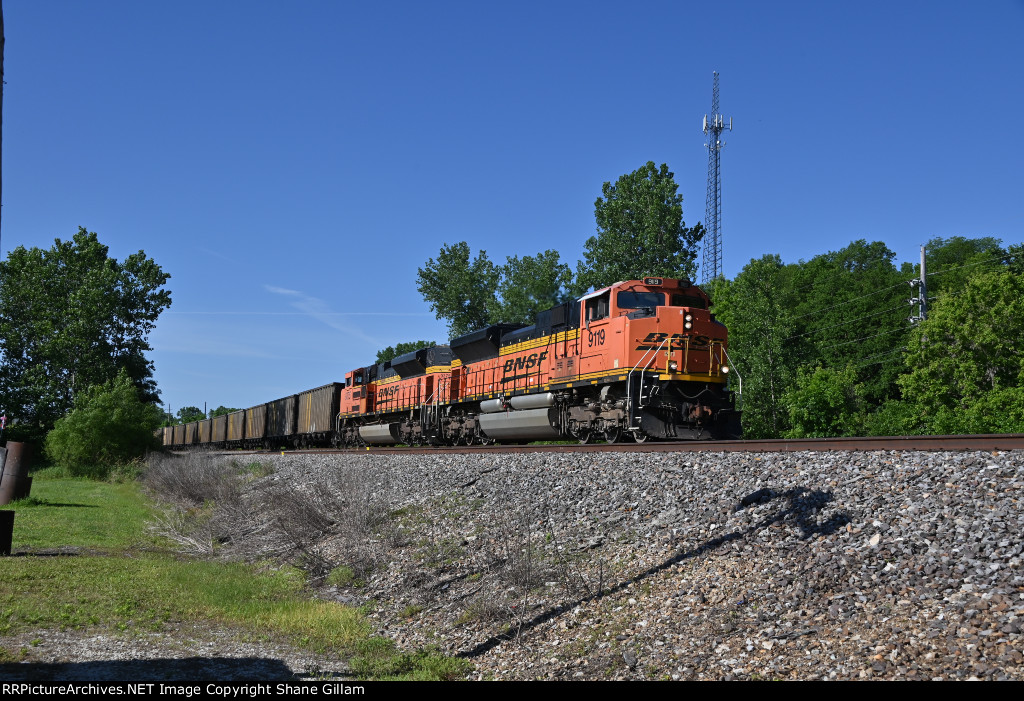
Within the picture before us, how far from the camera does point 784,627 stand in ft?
20.5

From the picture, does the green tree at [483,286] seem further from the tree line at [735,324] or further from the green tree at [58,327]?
the green tree at [58,327]

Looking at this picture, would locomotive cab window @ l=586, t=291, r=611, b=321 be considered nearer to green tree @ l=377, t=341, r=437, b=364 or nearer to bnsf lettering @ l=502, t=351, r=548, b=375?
bnsf lettering @ l=502, t=351, r=548, b=375

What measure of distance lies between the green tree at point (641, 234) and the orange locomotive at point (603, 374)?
20.1 m

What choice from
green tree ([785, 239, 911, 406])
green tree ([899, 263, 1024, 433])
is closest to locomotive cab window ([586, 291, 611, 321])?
green tree ([899, 263, 1024, 433])

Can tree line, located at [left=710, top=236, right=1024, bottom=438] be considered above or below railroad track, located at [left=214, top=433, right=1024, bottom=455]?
above

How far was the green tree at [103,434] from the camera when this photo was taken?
119 ft

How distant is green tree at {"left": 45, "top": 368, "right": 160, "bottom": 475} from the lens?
36281 mm

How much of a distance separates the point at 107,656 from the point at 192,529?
8.44m

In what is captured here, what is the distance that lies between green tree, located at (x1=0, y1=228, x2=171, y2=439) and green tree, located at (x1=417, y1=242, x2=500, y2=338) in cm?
2080

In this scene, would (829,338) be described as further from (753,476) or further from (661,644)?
(661,644)

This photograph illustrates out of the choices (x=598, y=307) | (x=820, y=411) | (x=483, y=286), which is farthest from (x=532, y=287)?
(x=598, y=307)

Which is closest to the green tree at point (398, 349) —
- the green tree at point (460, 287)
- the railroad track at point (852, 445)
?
the green tree at point (460, 287)

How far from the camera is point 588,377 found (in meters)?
17.8
